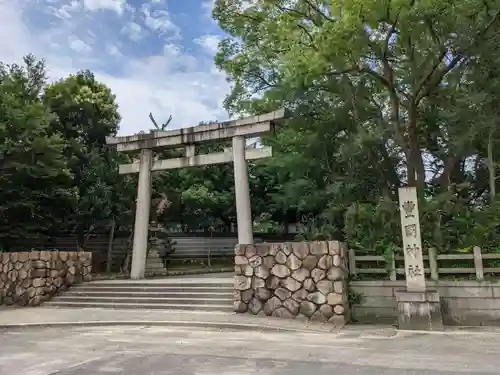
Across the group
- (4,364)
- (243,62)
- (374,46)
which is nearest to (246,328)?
(4,364)

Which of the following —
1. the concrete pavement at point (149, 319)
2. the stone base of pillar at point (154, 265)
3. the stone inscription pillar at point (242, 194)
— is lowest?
the concrete pavement at point (149, 319)

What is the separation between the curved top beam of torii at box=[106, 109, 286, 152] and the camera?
42.7 feet

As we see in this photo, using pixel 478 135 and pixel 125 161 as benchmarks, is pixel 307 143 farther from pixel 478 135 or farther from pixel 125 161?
pixel 125 161

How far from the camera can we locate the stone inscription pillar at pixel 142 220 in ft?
47.4

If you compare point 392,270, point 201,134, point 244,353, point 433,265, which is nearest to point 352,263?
point 392,270

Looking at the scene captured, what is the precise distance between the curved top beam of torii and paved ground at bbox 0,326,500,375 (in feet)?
22.6

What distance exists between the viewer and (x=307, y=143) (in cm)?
1425

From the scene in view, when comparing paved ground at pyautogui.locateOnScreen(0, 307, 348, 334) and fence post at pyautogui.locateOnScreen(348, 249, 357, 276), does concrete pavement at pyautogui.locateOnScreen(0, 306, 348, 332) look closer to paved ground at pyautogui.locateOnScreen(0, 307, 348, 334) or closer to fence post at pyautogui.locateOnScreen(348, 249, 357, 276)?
paved ground at pyautogui.locateOnScreen(0, 307, 348, 334)

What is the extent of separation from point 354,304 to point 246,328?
255 cm

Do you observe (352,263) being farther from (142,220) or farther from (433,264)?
(142,220)

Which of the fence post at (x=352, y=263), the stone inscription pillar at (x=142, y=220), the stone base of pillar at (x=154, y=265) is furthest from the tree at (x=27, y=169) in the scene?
the fence post at (x=352, y=263)

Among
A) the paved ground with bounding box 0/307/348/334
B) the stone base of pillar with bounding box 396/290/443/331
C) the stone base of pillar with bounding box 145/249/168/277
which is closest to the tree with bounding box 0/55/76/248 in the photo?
the stone base of pillar with bounding box 145/249/168/277

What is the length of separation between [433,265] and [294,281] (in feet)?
9.81

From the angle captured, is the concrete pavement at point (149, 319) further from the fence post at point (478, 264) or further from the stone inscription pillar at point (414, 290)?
the fence post at point (478, 264)
